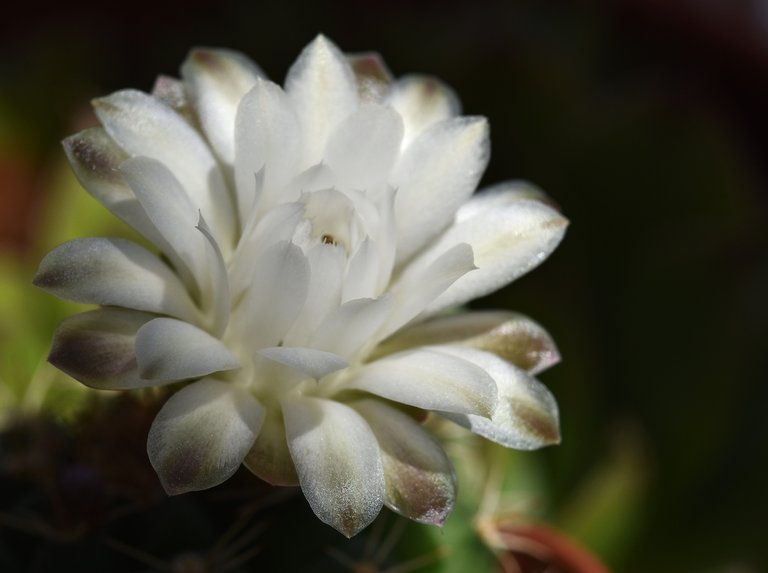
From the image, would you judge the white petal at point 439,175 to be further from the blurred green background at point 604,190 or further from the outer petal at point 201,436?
the blurred green background at point 604,190

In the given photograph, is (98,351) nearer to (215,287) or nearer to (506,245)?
(215,287)

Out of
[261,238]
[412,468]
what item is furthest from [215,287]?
[412,468]

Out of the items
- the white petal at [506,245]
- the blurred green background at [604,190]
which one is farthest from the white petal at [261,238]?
the blurred green background at [604,190]

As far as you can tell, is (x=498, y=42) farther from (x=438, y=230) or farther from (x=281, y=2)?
(x=438, y=230)

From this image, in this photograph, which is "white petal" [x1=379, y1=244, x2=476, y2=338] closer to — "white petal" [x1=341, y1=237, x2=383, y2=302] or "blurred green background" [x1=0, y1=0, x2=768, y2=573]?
"white petal" [x1=341, y1=237, x2=383, y2=302]

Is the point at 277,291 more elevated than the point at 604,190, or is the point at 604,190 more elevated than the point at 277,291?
the point at 277,291
